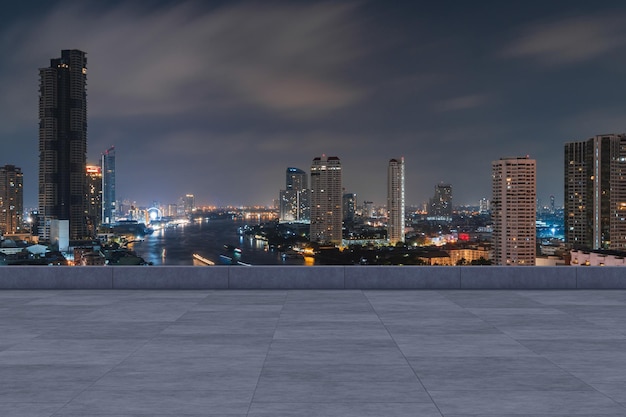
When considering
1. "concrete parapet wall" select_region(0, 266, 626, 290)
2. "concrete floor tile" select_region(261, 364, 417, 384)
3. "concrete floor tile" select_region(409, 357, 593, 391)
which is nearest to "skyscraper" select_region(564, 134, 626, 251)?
"concrete parapet wall" select_region(0, 266, 626, 290)

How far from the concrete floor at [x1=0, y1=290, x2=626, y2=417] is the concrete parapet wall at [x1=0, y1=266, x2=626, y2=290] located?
3.19m

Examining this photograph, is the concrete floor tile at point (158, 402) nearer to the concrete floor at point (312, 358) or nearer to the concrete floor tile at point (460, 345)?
the concrete floor at point (312, 358)

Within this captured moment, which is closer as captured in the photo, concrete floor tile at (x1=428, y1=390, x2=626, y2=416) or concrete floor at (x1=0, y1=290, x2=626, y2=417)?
concrete floor tile at (x1=428, y1=390, x2=626, y2=416)

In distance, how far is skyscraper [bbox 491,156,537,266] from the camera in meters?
161

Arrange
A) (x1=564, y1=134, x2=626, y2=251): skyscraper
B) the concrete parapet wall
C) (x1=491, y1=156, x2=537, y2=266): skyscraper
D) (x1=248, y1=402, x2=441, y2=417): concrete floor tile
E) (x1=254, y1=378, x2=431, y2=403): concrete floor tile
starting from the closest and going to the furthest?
(x1=248, y1=402, x2=441, y2=417): concrete floor tile, (x1=254, y1=378, x2=431, y2=403): concrete floor tile, the concrete parapet wall, (x1=491, y1=156, x2=537, y2=266): skyscraper, (x1=564, y1=134, x2=626, y2=251): skyscraper

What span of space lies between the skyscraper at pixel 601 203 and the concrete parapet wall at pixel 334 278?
5623 inches

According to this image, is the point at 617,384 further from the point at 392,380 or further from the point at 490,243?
the point at 490,243

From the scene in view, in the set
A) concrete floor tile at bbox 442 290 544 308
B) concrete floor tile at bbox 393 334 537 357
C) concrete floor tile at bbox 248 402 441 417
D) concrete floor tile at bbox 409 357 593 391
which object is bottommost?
concrete floor tile at bbox 442 290 544 308

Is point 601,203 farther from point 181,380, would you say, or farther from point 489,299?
point 181,380

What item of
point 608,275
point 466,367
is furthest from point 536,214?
point 466,367

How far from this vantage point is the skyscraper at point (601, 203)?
165m

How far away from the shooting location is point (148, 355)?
11.7m

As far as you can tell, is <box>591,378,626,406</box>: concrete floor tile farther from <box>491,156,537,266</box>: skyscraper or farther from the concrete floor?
<box>491,156,537,266</box>: skyscraper

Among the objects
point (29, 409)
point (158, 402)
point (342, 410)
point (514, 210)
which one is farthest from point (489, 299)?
point (514, 210)
